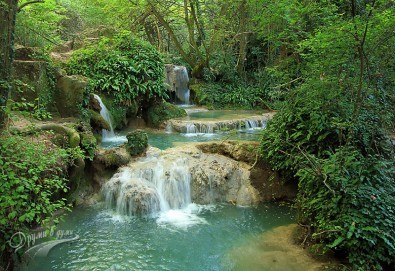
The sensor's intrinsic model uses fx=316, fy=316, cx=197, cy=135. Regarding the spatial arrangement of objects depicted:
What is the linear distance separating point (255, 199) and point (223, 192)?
2.51ft

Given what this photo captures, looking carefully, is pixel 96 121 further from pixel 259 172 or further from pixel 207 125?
pixel 259 172

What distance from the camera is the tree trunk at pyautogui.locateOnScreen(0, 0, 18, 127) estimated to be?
431 centimetres

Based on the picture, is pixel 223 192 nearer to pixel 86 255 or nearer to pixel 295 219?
pixel 295 219

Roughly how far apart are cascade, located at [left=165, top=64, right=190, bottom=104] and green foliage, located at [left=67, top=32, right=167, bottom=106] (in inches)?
182

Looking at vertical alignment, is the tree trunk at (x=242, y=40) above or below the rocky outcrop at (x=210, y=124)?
above

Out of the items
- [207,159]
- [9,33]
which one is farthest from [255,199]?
[9,33]

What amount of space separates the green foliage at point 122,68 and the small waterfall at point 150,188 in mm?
4717

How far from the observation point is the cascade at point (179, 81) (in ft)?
57.7

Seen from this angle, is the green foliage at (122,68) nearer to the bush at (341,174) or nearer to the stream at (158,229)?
the stream at (158,229)

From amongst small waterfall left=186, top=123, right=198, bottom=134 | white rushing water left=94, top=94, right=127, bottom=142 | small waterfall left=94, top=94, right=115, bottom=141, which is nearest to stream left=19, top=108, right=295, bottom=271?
white rushing water left=94, top=94, right=127, bottom=142

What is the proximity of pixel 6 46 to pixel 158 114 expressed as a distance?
26.9ft

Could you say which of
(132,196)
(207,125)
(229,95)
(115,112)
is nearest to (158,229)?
(132,196)

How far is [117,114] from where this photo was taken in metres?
11.3

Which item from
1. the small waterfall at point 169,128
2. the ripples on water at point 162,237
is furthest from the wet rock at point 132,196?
the small waterfall at point 169,128
